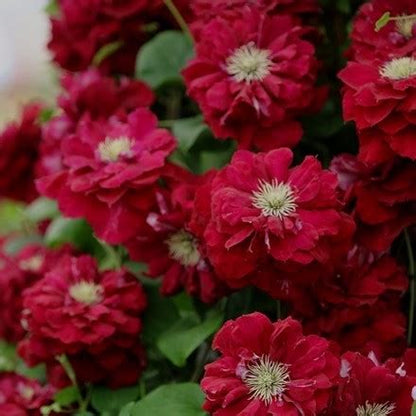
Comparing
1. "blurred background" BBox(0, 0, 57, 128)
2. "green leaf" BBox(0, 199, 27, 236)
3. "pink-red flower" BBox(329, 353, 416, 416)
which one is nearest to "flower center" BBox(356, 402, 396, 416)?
"pink-red flower" BBox(329, 353, 416, 416)

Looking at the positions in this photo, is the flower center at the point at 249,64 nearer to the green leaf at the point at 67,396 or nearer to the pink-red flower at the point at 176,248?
the pink-red flower at the point at 176,248

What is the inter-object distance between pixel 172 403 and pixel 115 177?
0.19 m

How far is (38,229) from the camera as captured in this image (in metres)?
1.25

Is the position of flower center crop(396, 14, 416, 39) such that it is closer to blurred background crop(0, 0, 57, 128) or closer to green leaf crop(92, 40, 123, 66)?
green leaf crop(92, 40, 123, 66)

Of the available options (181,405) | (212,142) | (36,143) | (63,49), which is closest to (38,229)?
(36,143)

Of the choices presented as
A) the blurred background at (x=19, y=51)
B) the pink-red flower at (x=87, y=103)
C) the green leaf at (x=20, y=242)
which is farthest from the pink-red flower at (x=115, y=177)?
the blurred background at (x=19, y=51)

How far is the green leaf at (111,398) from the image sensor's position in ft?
2.91

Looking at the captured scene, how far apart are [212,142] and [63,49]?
25cm

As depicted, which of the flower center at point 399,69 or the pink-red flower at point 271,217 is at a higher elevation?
the flower center at point 399,69

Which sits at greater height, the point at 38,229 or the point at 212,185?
the point at 212,185

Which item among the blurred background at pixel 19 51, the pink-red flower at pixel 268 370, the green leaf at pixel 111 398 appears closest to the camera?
the pink-red flower at pixel 268 370

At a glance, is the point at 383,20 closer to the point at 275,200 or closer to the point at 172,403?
the point at 275,200

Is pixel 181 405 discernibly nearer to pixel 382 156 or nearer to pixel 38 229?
pixel 382 156

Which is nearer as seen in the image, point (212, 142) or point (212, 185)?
point (212, 185)
